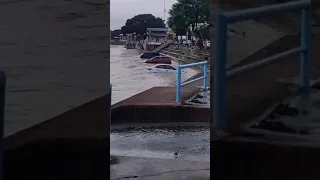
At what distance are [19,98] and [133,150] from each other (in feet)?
10.9

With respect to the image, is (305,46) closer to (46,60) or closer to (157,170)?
(46,60)

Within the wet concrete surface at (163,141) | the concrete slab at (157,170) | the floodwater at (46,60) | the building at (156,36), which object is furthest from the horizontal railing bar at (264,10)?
the building at (156,36)

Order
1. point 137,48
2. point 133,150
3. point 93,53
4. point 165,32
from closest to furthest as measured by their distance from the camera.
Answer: point 93,53, point 133,150, point 165,32, point 137,48

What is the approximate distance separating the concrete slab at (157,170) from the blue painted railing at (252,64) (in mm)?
1555

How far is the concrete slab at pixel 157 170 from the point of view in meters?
4.37

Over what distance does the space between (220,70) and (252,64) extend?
0.71ft

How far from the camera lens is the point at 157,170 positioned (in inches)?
181

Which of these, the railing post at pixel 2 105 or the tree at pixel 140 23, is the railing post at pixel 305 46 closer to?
the railing post at pixel 2 105

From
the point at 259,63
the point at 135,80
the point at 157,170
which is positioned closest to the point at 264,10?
the point at 259,63

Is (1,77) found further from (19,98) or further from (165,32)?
(165,32)

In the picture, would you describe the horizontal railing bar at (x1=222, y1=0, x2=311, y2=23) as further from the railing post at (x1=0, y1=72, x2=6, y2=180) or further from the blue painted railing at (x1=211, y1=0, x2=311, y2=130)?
the railing post at (x1=0, y1=72, x2=6, y2=180)

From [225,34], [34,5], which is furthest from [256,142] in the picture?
[34,5]

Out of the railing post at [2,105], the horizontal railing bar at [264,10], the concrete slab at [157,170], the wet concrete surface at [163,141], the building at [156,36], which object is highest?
the building at [156,36]

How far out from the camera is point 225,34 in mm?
2955
